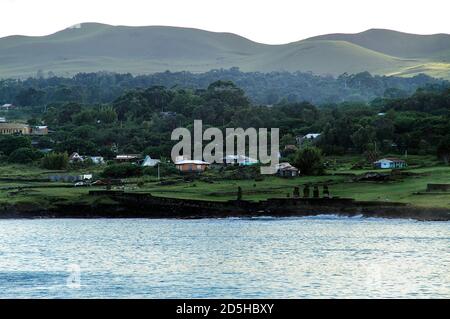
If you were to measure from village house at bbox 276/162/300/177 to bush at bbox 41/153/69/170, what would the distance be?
23025 millimetres

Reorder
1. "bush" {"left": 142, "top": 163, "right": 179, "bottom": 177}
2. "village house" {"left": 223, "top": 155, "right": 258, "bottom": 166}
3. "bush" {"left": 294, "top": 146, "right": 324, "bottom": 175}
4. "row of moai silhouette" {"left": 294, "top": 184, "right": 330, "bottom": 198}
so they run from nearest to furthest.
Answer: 1. "row of moai silhouette" {"left": 294, "top": 184, "right": 330, "bottom": 198}
2. "bush" {"left": 294, "top": 146, "right": 324, "bottom": 175}
3. "bush" {"left": 142, "top": 163, "right": 179, "bottom": 177}
4. "village house" {"left": 223, "top": 155, "right": 258, "bottom": 166}

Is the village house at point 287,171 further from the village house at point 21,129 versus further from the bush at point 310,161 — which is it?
the village house at point 21,129

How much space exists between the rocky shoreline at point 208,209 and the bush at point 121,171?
546 inches

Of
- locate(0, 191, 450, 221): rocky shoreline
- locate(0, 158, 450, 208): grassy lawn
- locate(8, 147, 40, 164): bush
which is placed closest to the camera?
locate(0, 191, 450, 221): rocky shoreline

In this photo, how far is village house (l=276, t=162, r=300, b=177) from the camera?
3671 inches

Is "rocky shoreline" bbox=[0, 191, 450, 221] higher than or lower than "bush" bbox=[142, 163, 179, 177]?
lower

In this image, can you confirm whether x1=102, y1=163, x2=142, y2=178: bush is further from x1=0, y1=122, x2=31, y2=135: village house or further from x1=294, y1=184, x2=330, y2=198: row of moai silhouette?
x1=0, y1=122, x2=31, y2=135: village house

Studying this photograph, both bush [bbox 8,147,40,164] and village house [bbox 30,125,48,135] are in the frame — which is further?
village house [bbox 30,125,48,135]

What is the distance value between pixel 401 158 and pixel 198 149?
2515 cm

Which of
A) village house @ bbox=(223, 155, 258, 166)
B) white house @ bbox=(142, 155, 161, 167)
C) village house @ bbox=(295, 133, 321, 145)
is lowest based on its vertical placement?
white house @ bbox=(142, 155, 161, 167)

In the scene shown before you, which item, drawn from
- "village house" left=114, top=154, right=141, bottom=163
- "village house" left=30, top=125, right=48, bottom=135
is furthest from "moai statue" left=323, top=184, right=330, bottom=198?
"village house" left=30, top=125, right=48, bottom=135

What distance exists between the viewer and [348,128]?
111312mm

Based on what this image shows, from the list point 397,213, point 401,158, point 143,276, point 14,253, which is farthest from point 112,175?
point 143,276
